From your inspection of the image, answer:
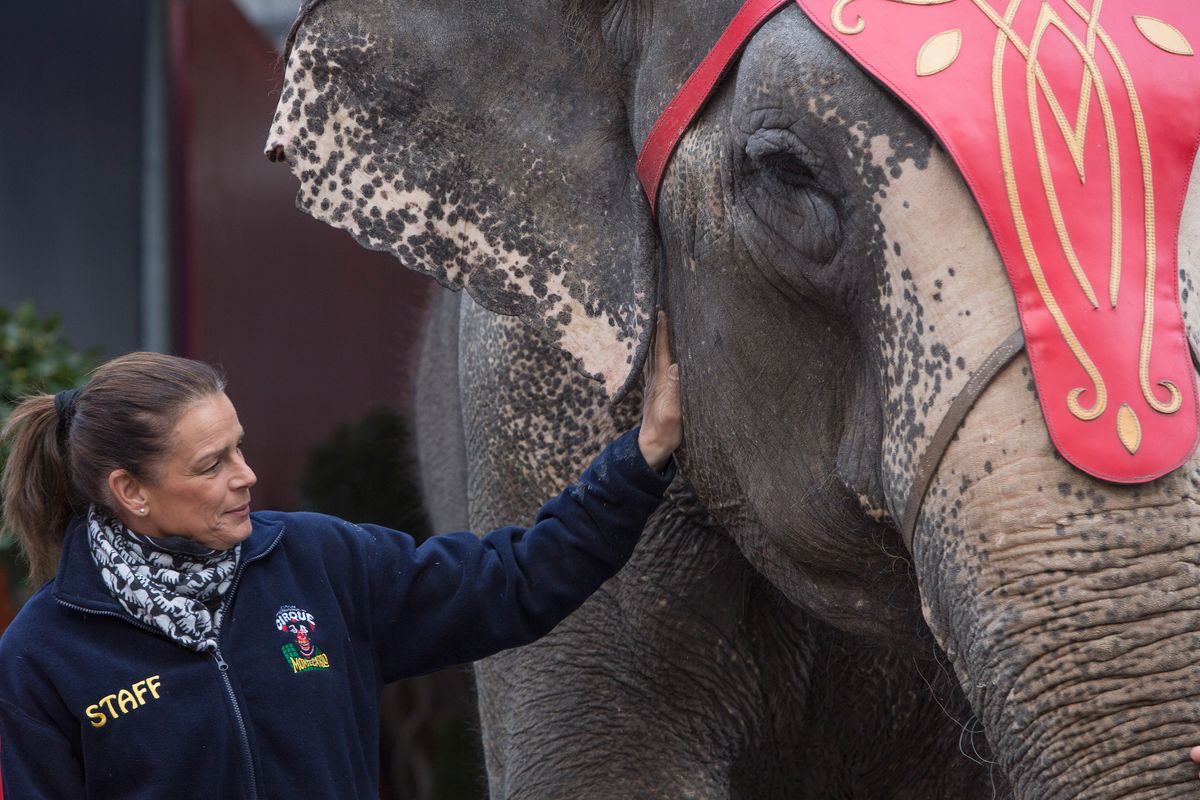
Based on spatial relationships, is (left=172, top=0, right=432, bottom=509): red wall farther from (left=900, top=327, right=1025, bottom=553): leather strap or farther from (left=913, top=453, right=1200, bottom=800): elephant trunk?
(left=913, top=453, right=1200, bottom=800): elephant trunk

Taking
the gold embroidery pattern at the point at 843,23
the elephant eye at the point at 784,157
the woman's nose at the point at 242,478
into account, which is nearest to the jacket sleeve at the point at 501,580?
the woman's nose at the point at 242,478

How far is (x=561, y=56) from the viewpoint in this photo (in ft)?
7.34

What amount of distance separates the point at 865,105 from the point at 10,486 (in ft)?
3.77

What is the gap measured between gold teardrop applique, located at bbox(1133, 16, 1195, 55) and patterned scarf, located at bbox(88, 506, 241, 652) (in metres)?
1.18

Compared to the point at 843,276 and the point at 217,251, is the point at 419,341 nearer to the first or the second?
the point at 217,251

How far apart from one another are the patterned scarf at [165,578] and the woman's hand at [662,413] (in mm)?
526

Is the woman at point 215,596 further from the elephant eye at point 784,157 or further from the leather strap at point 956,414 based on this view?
the leather strap at point 956,414

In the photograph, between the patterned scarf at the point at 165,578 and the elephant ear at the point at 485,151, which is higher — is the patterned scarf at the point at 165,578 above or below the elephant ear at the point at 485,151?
below

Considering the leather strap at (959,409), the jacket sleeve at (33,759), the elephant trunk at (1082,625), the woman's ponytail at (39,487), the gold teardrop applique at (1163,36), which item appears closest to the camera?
the elephant trunk at (1082,625)

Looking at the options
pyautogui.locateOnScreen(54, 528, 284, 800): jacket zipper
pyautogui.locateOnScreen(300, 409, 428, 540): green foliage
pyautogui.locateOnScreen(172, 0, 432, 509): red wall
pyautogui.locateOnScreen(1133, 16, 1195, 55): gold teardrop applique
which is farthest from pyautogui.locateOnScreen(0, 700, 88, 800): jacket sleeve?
pyautogui.locateOnScreen(300, 409, 428, 540): green foliage

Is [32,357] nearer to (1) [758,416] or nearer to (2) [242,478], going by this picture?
(2) [242,478]

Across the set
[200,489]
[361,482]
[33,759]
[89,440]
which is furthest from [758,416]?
[361,482]

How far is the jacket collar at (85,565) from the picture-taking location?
2021mm

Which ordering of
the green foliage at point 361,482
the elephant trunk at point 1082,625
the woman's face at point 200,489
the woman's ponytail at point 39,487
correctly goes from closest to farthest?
the elephant trunk at point 1082,625, the woman's face at point 200,489, the woman's ponytail at point 39,487, the green foliage at point 361,482
